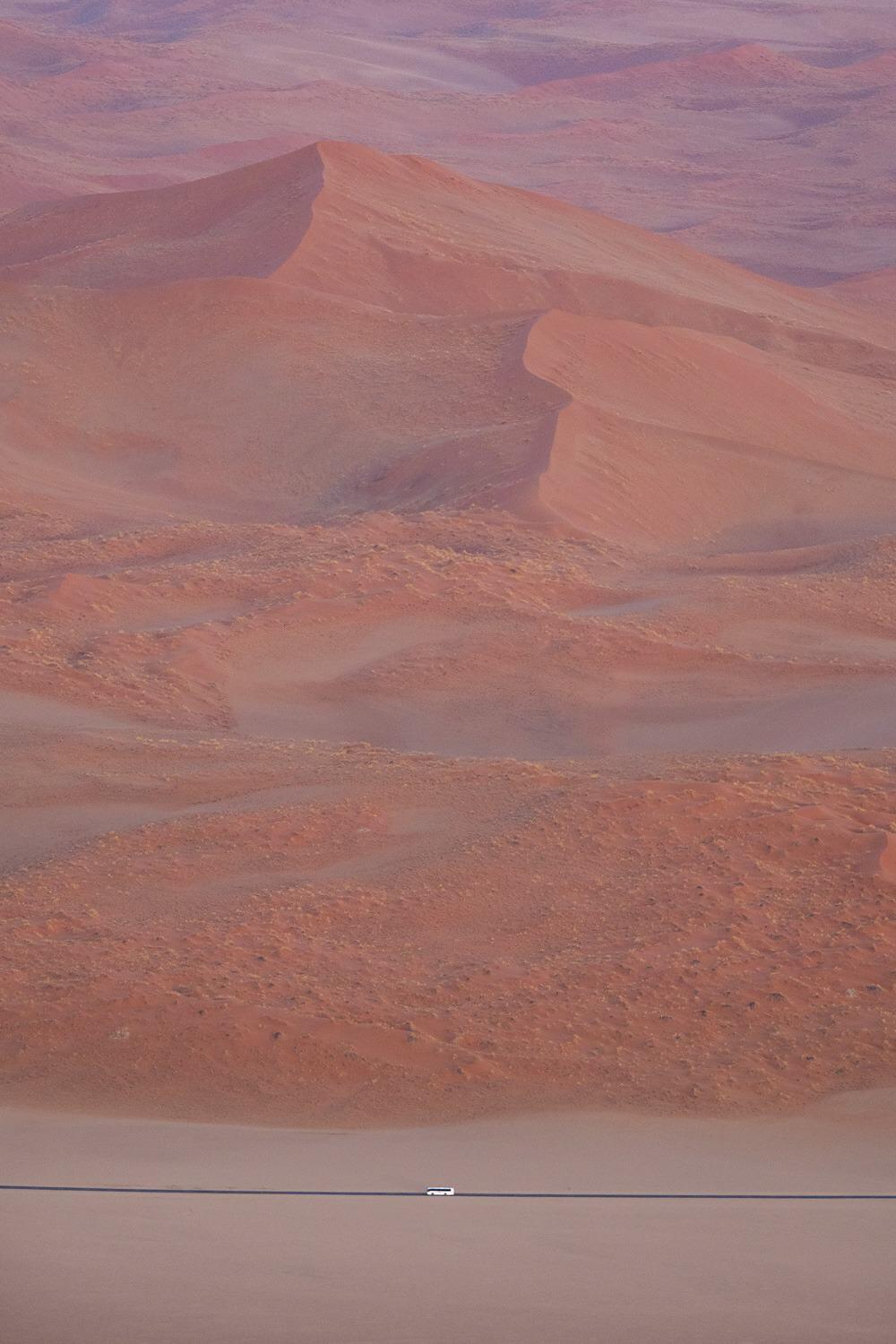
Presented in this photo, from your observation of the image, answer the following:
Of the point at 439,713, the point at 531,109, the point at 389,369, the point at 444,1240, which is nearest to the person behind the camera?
the point at 444,1240

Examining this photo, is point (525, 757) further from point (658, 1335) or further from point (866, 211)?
point (866, 211)

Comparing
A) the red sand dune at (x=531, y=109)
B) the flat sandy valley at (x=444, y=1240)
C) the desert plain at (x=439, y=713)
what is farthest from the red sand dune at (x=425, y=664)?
the red sand dune at (x=531, y=109)

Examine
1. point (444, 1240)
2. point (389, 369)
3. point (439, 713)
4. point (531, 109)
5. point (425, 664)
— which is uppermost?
point (531, 109)

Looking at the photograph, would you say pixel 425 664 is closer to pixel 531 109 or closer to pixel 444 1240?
pixel 444 1240

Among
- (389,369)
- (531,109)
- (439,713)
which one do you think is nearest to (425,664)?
(439,713)

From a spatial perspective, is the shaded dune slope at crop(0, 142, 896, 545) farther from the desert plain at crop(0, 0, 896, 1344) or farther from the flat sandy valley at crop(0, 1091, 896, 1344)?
the flat sandy valley at crop(0, 1091, 896, 1344)

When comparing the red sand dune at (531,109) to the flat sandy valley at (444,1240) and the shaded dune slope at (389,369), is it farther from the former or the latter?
the flat sandy valley at (444,1240)

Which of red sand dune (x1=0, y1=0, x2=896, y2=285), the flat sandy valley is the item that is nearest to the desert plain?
the flat sandy valley

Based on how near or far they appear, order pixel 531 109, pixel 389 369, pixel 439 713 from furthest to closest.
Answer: pixel 531 109 < pixel 389 369 < pixel 439 713
